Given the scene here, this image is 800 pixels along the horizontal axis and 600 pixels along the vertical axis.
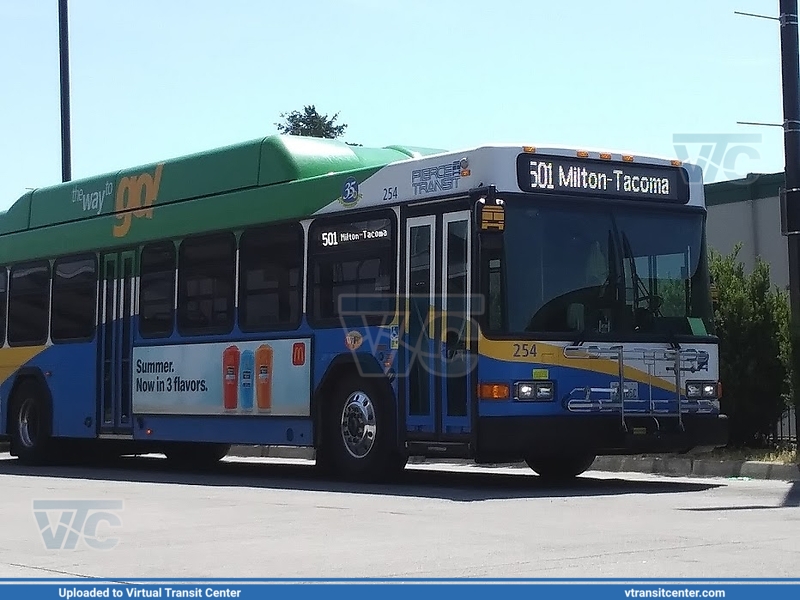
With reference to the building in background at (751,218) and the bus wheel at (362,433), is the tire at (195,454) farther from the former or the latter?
the building in background at (751,218)

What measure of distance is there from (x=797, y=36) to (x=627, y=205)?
12.6ft

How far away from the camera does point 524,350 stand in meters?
14.2

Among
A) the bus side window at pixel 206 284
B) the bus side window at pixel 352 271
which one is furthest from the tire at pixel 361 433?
the bus side window at pixel 206 284

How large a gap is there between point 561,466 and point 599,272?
2.78m

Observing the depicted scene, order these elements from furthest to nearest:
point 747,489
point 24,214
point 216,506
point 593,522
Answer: point 24,214, point 747,489, point 216,506, point 593,522

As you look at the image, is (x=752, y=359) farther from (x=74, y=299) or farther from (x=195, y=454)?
(x=74, y=299)

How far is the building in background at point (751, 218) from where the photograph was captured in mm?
26375

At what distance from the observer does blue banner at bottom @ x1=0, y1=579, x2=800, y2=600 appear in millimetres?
7574

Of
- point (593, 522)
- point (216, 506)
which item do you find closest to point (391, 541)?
point (593, 522)

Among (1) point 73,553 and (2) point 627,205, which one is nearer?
(1) point 73,553

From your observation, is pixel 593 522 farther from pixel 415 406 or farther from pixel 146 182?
pixel 146 182

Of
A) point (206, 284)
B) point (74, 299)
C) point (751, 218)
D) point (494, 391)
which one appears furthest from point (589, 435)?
point (751, 218)

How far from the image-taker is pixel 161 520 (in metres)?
12.0

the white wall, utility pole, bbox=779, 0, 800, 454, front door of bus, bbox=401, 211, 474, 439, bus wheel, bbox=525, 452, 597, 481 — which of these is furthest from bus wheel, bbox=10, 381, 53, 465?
the white wall
